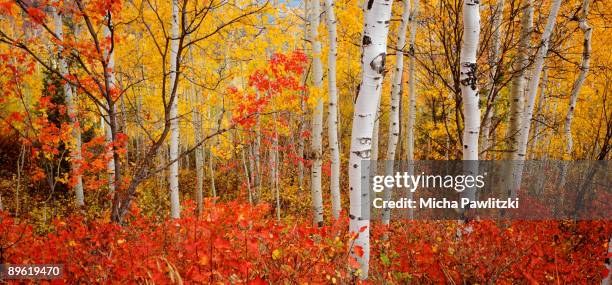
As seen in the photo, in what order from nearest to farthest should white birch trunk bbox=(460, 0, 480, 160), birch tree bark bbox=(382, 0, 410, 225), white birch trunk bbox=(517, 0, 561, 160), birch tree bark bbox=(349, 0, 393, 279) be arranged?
birch tree bark bbox=(349, 0, 393, 279)
white birch trunk bbox=(460, 0, 480, 160)
white birch trunk bbox=(517, 0, 561, 160)
birch tree bark bbox=(382, 0, 410, 225)

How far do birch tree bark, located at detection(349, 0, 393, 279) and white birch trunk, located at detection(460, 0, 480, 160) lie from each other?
1.36 m

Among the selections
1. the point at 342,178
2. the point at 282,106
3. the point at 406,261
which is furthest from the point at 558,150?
the point at 406,261

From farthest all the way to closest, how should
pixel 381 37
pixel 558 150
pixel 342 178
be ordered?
pixel 558 150 < pixel 342 178 < pixel 381 37

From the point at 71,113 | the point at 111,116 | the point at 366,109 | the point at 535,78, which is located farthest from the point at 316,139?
the point at 71,113

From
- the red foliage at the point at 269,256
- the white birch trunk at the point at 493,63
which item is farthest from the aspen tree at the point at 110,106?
the white birch trunk at the point at 493,63

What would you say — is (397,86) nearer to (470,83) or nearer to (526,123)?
(470,83)

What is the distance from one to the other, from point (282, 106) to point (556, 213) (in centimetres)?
715

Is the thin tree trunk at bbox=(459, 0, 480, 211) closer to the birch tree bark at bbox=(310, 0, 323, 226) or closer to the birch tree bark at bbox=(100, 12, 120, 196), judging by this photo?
the birch tree bark at bbox=(310, 0, 323, 226)

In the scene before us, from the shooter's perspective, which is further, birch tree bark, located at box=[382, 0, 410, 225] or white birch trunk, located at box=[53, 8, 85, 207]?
birch tree bark, located at box=[382, 0, 410, 225]

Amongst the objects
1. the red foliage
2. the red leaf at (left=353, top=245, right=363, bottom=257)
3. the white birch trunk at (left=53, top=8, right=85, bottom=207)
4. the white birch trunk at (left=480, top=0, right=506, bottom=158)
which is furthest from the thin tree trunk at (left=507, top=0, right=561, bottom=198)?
the white birch trunk at (left=53, top=8, right=85, bottom=207)

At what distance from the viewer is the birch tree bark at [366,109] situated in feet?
11.5

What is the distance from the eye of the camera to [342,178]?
1523cm

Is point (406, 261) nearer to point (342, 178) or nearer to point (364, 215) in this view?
point (364, 215)

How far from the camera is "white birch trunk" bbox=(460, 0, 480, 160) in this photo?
4.23 metres
